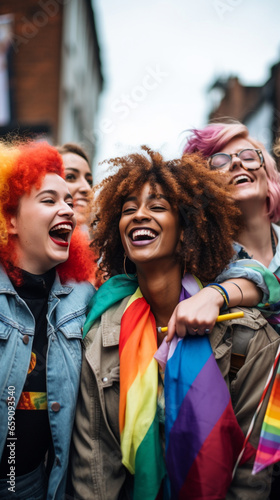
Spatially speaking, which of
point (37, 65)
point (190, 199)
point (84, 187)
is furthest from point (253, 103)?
point (190, 199)

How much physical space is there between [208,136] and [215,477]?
2434 millimetres

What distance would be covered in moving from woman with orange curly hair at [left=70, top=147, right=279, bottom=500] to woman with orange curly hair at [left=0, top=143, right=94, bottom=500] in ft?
0.41

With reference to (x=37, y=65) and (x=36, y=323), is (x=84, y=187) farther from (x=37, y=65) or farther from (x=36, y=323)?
(x=37, y=65)

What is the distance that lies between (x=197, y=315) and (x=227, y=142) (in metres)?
1.68

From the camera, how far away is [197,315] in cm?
211

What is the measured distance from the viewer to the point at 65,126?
11273 mm

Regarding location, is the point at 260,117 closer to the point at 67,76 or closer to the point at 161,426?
the point at 67,76

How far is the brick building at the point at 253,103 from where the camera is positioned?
11.7m

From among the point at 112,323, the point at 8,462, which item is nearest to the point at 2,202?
the point at 112,323

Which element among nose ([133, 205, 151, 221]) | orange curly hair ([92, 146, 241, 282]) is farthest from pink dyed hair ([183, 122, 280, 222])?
nose ([133, 205, 151, 221])

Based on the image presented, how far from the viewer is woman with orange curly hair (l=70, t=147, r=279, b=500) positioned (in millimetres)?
2086

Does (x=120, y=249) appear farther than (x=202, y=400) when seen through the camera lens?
Yes

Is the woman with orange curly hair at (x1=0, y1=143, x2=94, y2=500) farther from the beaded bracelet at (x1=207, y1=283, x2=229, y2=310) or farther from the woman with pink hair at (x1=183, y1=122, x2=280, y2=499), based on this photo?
the woman with pink hair at (x1=183, y1=122, x2=280, y2=499)

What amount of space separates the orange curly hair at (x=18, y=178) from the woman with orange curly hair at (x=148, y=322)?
32 centimetres
